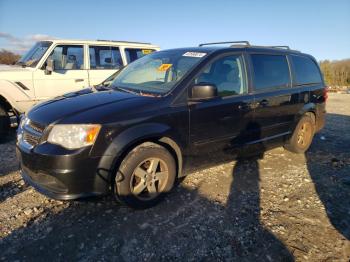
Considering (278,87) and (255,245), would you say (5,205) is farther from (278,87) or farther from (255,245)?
(278,87)

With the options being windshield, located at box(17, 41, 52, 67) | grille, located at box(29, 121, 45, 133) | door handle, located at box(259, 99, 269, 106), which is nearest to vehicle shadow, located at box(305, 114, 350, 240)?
door handle, located at box(259, 99, 269, 106)

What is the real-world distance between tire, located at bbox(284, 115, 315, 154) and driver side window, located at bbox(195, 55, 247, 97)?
1.70m

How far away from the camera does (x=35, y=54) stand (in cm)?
688

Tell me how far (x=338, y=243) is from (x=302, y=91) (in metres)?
2.84

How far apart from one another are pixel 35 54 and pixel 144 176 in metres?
5.14

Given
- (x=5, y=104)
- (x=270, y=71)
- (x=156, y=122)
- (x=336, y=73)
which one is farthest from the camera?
(x=336, y=73)

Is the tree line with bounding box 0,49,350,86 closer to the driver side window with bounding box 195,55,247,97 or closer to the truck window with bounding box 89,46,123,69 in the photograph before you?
the truck window with bounding box 89,46,123,69

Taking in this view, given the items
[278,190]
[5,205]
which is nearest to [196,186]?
[278,190]

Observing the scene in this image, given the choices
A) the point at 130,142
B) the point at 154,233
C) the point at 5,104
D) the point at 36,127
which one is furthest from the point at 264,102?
the point at 5,104

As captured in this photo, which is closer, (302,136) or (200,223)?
(200,223)

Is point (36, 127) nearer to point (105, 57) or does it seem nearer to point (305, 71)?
point (305, 71)

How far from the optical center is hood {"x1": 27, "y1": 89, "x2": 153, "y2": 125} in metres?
3.00

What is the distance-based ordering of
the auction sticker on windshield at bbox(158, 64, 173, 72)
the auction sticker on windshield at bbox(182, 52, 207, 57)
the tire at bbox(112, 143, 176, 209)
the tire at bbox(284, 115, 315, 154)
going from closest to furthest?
the tire at bbox(112, 143, 176, 209), the auction sticker on windshield at bbox(182, 52, 207, 57), the auction sticker on windshield at bbox(158, 64, 173, 72), the tire at bbox(284, 115, 315, 154)

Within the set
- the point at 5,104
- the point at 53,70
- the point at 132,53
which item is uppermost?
the point at 132,53
